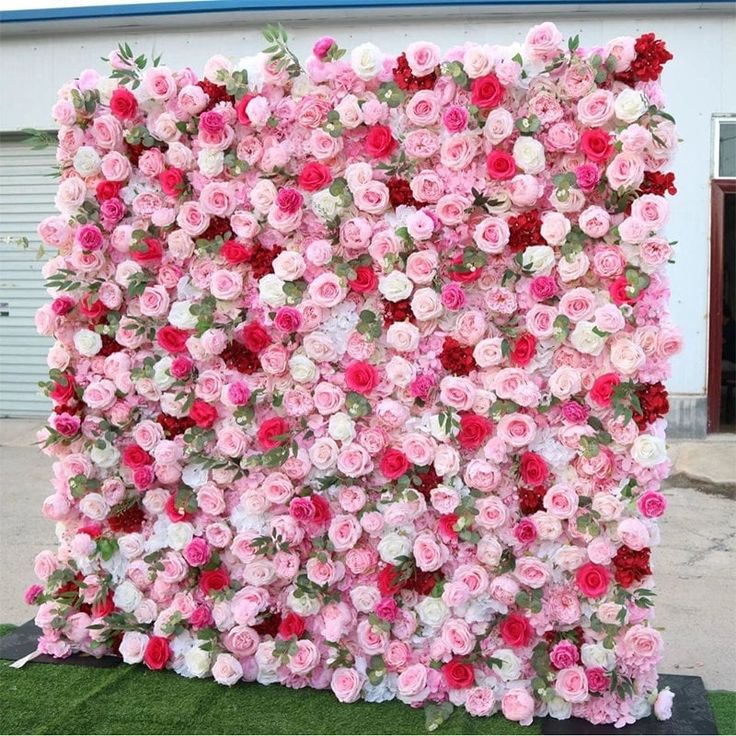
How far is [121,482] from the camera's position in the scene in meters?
3.54

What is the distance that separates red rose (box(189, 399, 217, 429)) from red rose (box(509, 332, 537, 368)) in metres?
1.13

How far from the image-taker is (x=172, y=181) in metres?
3.39

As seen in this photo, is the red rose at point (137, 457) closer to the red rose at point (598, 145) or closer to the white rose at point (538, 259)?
the white rose at point (538, 259)

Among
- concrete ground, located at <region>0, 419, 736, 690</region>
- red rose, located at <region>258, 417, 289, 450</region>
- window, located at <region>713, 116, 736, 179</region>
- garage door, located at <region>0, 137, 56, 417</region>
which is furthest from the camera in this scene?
garage door, located at <region>0, 137, 56, 417</region>

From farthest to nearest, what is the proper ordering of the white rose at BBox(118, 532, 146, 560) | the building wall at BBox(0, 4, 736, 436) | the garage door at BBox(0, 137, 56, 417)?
the garage door at BBox(0, 137, 56, 417) < the building wall at BBox(0, 4, 736, 436) < the white rose at BBox(118, 532, 146, 560)

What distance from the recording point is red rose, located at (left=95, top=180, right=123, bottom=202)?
3.48 m

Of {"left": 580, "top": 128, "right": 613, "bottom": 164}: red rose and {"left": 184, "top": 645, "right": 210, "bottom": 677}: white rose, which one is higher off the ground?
{"left": 580, "top": 128, "right": 613, "bottom": 164}: red rose

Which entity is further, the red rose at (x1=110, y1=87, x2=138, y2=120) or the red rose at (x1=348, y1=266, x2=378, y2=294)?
the red rose at (x1=110, y1=87, x2=138, y2=120)

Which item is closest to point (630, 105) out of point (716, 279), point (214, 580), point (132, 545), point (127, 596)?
point (214, 580)

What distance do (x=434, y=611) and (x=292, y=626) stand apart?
0.53 metres

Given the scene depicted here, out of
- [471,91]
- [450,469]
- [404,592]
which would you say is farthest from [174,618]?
[471,91]

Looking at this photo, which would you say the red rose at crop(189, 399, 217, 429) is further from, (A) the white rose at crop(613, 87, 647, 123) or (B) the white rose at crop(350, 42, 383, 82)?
(A) the white rose at crop(613, 87, 647, 123)

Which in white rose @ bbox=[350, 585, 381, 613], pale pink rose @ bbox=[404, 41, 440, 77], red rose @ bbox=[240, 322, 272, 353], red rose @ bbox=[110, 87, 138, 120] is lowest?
white rose @ bbox=[350, 585, 381, 613]

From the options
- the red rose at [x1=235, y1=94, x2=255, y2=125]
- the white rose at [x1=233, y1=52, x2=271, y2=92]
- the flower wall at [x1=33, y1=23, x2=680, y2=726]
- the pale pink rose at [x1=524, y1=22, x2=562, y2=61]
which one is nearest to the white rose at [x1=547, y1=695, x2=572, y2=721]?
the flower wall at [x1=33, y1=23, x2=680, y2=726]
